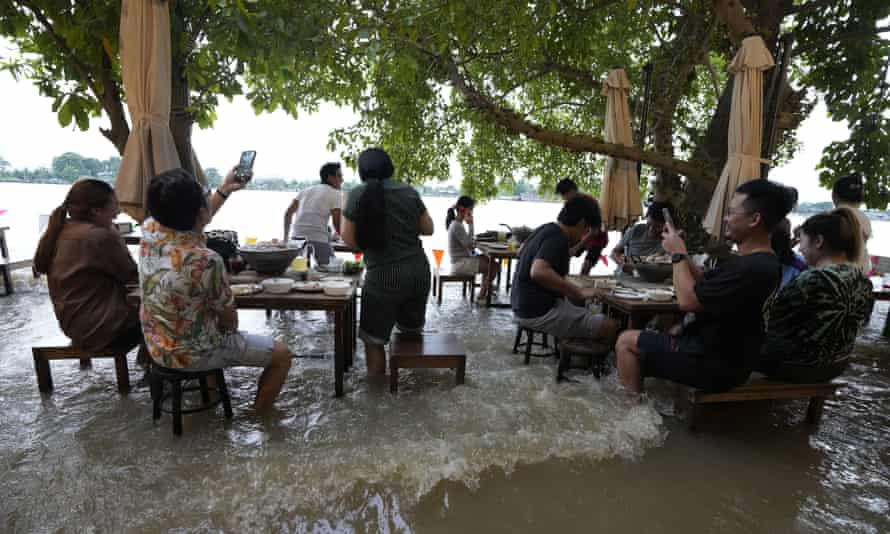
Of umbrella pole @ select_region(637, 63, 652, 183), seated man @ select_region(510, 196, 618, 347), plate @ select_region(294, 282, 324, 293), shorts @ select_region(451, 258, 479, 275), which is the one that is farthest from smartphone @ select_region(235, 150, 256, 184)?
umbrella pole @ select_region(637, 63, 652, 183)

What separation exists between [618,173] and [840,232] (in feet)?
9.53

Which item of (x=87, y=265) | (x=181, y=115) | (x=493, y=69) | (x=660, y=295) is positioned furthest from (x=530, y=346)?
(x=493, y=69)

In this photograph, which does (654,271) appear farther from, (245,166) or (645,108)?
(245,166)

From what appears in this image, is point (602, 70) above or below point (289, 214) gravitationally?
above

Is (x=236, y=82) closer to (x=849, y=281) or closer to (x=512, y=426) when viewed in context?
(x=512, y=426)

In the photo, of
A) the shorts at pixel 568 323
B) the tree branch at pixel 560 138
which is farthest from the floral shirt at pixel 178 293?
the tree branch at pixel 560 138

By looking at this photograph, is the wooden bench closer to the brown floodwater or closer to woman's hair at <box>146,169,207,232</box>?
the brown floodwater

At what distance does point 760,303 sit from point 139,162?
4.09 meters

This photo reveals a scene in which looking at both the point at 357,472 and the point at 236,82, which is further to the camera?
the point at 236,82

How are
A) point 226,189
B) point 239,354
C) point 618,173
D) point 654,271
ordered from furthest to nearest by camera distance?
point 618,173
point 654,271
point 226,189
point 239,354

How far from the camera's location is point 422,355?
10.9 ft

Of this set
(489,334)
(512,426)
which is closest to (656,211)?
(489,334)

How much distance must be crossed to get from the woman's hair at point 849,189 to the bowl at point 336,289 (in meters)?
4.58

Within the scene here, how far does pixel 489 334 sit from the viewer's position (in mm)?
5188
